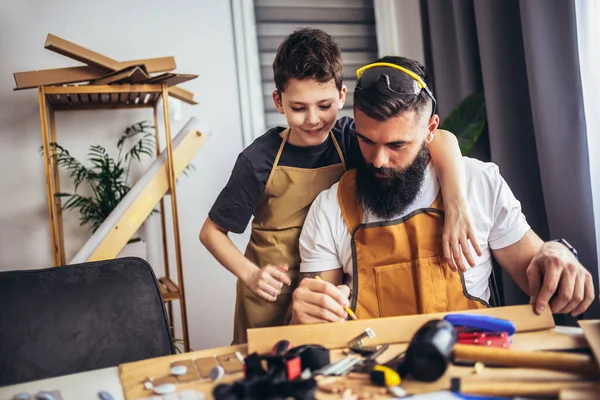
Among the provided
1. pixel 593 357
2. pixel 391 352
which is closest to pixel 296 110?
pixel 391 352

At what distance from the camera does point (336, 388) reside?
2.41 ft

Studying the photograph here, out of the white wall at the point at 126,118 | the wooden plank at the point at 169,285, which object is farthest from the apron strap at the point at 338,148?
the white wall at the point at 126,118

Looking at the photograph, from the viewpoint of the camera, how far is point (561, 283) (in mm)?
974

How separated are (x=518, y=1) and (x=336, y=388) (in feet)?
5.45

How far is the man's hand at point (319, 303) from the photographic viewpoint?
965 mm

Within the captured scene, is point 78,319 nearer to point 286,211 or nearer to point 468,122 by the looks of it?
point 286,211

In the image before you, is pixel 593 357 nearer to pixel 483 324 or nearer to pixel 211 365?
pixel 483 324

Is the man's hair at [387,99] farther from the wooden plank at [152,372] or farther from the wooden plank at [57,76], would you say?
the wooden plank at [57,76]

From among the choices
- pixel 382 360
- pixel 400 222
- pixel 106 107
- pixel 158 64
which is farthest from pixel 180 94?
pixel 382 360

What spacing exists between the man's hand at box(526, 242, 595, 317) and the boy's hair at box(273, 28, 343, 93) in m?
0.66

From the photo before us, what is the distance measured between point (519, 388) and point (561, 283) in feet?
1.19

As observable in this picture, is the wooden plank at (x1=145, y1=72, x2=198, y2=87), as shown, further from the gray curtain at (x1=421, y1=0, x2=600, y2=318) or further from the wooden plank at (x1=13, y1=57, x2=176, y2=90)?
the gray curtain at (x1=421, y1=0, x2=600, y2=318)

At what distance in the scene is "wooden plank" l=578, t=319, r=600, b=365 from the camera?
2.45ft

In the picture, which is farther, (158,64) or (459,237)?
(158,64)
